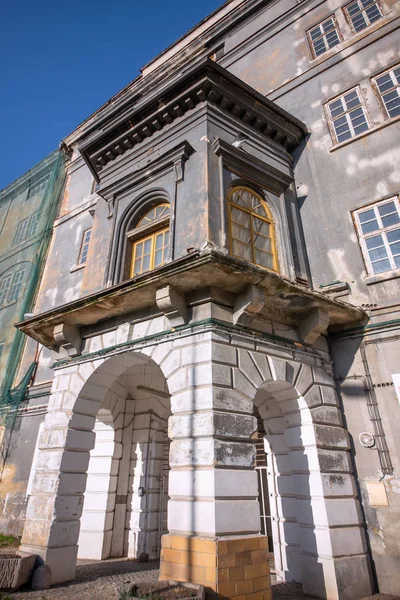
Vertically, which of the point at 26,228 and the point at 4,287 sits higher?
the point at 26,228

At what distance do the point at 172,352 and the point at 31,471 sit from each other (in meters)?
7.87

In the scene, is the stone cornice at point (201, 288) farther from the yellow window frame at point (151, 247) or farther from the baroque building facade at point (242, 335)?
the yellow window frame at point (151, 247)

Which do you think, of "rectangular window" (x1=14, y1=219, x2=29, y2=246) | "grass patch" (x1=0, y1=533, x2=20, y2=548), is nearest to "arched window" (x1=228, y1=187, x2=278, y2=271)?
"grass patch" (x1=0, y1=533, x2=20, y2=548)

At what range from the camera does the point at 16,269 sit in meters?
19.0

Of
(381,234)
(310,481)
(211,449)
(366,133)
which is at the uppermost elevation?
(366,133)

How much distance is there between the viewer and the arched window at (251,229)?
28.6 feet

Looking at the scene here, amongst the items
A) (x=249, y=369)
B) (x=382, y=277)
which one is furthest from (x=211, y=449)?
(x=382, y=277)

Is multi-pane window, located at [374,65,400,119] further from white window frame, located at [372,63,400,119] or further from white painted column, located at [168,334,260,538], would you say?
white painted column, located at [168,334,260,538]

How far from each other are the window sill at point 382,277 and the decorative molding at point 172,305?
4333 mm

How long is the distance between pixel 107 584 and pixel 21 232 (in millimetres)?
17959

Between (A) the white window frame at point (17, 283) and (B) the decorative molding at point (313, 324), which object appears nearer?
(B) the decorative molding at point (313, 324)

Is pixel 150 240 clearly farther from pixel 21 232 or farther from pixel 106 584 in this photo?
pixel 21 232

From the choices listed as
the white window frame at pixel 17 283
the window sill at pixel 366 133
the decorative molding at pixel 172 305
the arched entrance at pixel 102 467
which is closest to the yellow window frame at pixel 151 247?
the decorative molding at pixel 172 305

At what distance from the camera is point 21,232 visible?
67.3 feet
